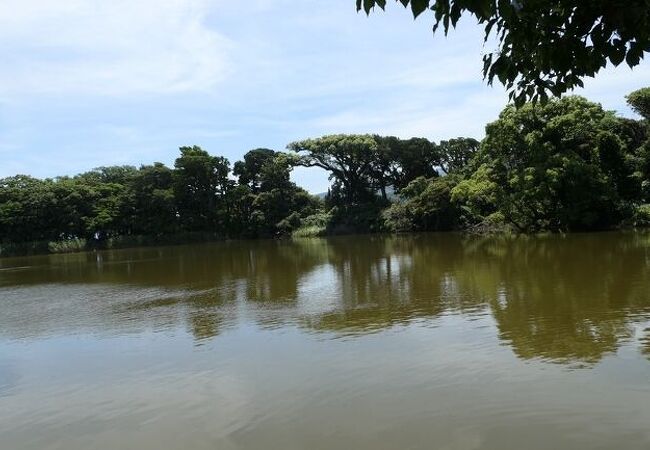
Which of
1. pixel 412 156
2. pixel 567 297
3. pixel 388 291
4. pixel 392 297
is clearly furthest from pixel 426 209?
pixel 567 297

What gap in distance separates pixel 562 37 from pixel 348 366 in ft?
16.1

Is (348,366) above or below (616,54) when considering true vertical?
below

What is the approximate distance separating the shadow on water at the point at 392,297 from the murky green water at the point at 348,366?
0.23 feet

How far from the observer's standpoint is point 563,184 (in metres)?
27.4

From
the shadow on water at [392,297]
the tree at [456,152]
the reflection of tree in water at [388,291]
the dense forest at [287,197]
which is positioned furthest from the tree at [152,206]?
the reflection of tree in water at [388,291]

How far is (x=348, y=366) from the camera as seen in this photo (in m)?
6.93

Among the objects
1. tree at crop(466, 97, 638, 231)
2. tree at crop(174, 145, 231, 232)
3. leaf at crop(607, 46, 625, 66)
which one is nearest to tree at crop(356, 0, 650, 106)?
leaf at crop(607, 46, 625, 66)

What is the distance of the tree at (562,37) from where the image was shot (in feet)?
8.43

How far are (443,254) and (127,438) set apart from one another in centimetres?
1777

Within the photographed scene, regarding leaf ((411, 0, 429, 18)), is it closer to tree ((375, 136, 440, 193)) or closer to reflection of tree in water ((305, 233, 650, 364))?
reflection of tree in water ((305, 233, 650, 364))

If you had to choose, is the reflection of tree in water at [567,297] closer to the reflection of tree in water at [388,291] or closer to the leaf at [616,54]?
the reflection of tree in water at [388,291]

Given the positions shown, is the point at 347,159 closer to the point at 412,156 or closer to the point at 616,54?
the point at 412,156

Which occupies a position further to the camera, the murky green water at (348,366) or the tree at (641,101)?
the tree at (641,101)

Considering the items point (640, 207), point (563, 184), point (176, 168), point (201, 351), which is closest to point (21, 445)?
point (201, 351)
